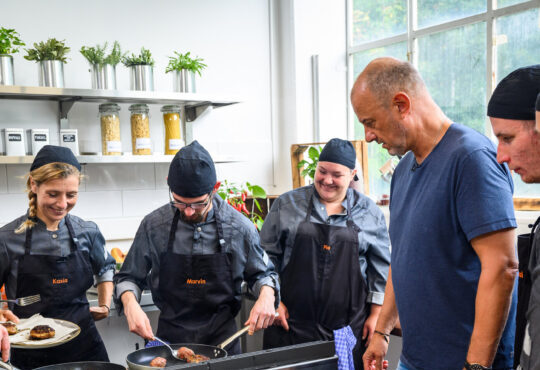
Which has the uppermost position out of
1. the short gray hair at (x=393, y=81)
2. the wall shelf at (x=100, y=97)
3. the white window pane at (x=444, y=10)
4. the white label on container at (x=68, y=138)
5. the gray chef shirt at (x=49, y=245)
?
the white window pane at (x=444, y=10)

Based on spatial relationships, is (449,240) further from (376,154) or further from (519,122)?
A: (376,154)

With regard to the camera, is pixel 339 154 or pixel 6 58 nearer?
pixel 339 154

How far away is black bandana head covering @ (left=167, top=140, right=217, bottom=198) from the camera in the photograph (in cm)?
203

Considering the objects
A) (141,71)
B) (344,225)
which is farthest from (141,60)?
(344,225)

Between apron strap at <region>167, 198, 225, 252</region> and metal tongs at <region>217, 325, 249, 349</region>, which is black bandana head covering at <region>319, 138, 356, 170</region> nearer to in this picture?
apron strap at <region>167, 198, 225, 252</region>

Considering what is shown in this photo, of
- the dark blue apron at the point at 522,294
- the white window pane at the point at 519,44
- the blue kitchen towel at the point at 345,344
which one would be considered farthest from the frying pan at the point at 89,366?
the white window pane at the point at 519,44

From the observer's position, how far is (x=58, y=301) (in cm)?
227

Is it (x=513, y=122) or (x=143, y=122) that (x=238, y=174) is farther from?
(x=513, y=122)

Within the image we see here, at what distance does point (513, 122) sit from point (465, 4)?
283cm

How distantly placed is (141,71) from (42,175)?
1.38 meters

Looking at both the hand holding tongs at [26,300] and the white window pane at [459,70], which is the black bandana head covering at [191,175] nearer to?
the hand holding tongs at [26,300]

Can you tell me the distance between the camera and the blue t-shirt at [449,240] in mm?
1340

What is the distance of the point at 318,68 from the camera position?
14.3 feet

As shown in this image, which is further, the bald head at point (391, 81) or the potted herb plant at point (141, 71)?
the potted herb plant at point (141, 71)
